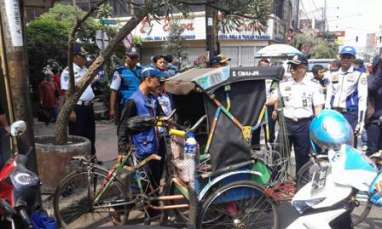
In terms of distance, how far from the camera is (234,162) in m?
4.00

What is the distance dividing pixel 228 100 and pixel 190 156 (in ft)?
2.22

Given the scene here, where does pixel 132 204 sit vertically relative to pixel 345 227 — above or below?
below

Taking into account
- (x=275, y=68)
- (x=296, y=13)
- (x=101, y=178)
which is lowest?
(x=101, y=178)

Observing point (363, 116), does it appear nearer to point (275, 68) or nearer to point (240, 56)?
point (275, 68)

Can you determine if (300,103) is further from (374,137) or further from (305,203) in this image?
(305,203)

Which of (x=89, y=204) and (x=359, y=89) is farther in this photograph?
(x=359, y=89)

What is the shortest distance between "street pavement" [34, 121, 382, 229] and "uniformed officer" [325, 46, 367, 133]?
A: 47.3 inches

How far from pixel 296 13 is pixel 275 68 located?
130ft

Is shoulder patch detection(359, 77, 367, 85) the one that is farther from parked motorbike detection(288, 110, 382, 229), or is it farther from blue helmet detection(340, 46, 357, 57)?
parked motorbike detection(288, 110, 382, 229)

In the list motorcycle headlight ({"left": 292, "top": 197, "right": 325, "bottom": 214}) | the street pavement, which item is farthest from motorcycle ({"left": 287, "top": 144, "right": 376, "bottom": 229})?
the street pavement

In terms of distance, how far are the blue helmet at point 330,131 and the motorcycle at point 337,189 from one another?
0.14 ft

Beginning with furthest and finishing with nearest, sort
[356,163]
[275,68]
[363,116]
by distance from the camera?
[363,116] → [275,68] → [356,163]

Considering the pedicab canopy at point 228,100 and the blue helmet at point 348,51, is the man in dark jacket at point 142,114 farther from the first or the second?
the blue helmet at point 348,51

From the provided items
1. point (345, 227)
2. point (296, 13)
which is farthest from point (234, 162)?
point (296, 13)
